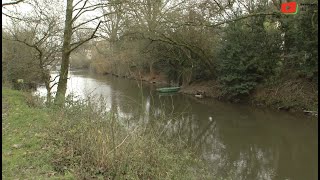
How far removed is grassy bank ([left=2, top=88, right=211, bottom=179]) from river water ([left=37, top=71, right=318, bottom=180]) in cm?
60

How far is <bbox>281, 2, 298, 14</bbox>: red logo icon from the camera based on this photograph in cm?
1615

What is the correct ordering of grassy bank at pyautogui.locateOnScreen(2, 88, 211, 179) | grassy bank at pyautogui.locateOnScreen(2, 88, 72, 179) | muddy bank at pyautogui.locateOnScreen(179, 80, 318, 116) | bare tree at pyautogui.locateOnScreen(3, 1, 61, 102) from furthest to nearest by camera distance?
muddy bank at pyautogui.locateOnScreen(179, 80, 318, 116) → bare tree at pyautogui.locateOnScreen(3, 1, 61, 102) → grassy bank at pyautogui.locateOnScreen(2, 88, 211, 179) → grassy bank at pyautogui.locateOnScreen(2, 88, 72, 179)

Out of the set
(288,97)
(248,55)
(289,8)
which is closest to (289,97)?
(288,97)

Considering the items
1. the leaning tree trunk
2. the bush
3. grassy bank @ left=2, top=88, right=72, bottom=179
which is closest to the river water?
the leaning tree trunk

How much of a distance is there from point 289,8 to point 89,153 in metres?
15.0

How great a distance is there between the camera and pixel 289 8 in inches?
659

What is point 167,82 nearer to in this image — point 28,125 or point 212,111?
point 212,111

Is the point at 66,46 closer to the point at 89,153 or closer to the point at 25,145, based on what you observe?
the point at 25,145

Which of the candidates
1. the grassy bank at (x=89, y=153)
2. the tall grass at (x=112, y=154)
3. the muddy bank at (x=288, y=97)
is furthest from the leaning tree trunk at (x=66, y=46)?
the tall grass at (x=112, y=154)

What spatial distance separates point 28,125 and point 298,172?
6785 mm

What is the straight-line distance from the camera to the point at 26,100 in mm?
10992

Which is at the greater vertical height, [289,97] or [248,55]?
[248,55]

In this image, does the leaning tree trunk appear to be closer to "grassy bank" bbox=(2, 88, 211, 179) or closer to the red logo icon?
"grassy bank" bbox=(2, 88, 211, 179)

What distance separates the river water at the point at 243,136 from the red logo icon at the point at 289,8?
17.0 feet
